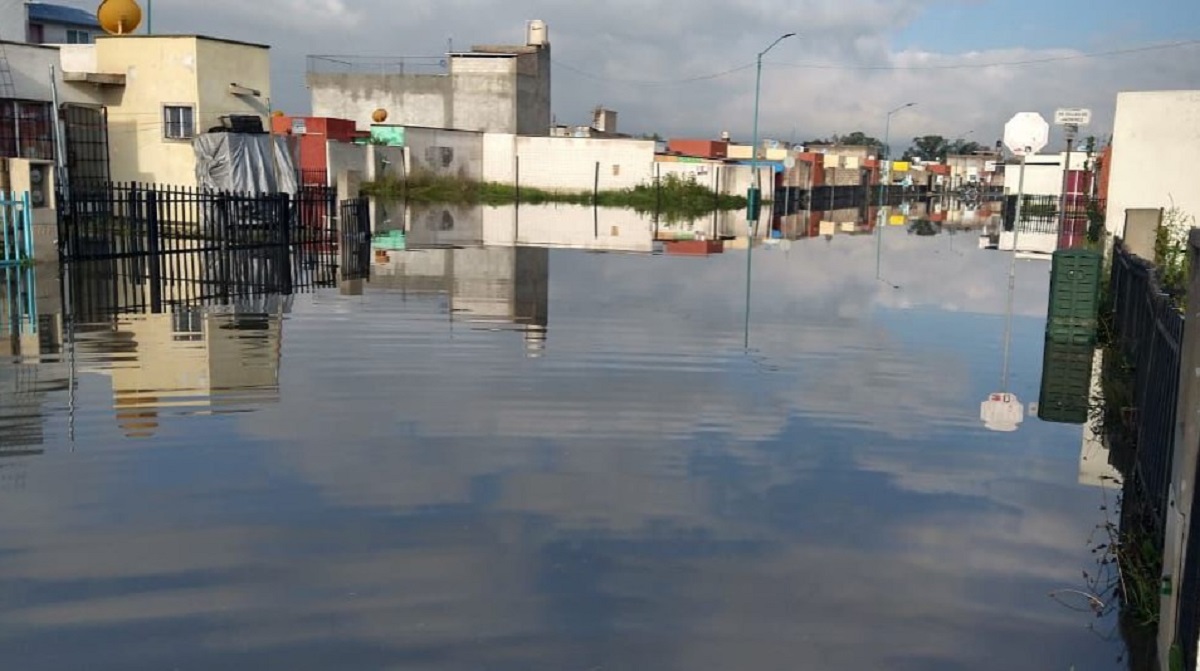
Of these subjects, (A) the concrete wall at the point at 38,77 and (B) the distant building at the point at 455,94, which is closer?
(A) the concrete wall at the point at 38,77

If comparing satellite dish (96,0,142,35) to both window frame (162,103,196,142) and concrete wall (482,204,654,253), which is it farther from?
concrete wall (482,204,654,253)

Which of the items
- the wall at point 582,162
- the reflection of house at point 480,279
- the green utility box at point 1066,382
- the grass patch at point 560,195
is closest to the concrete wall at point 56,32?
the grass patch at point 560,195

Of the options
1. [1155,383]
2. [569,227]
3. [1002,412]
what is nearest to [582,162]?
[569,227]

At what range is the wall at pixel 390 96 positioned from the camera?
2697 inches

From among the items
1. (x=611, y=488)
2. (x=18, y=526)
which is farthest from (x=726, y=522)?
(x=18, y=526)

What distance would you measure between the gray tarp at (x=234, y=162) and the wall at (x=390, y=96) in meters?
35.4

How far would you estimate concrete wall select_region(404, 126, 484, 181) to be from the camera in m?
57.5

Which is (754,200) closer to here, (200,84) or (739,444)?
(200,84)

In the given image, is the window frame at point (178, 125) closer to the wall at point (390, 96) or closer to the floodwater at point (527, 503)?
the floodwater at point (527, 503)

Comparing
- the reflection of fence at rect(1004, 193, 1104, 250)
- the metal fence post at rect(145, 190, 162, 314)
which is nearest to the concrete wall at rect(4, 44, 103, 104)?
the metal fence post at rect(145, 190, 162, 314)

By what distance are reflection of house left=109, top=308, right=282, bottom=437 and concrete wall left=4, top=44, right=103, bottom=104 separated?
66.2 ft

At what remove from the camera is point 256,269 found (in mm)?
23859

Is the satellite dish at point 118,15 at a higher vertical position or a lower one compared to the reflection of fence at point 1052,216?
higher

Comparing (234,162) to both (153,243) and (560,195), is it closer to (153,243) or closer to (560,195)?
(153,243)
